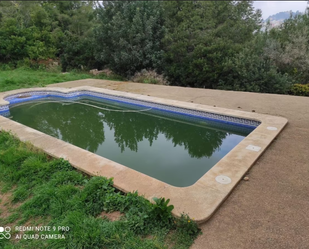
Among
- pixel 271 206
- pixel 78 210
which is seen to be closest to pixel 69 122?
pixel 78 210

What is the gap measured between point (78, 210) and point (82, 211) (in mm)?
35

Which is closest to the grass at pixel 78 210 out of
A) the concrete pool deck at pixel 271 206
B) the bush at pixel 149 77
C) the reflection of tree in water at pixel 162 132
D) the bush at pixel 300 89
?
the concrete pool deck at pixel 271 206

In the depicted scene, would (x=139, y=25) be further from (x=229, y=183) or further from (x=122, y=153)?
(x=229, y=183)

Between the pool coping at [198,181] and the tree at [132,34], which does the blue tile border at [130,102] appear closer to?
the pool coping at [198,181]

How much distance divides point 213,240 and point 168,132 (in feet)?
10.3

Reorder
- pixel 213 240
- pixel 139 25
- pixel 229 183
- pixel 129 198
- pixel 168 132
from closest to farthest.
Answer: pixel 213 240 < pixel 129 198 < pixel 229 183 < pixel 168 132 < pixel 139 25

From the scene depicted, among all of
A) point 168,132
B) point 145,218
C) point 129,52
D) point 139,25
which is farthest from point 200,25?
point 145,218

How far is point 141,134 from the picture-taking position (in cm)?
468

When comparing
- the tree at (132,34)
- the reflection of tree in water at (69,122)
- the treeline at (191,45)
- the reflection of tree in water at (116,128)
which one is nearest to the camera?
the reflection of tree in water at (116,128)

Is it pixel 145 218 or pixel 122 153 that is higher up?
pixel 145 218

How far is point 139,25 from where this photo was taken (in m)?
9.27

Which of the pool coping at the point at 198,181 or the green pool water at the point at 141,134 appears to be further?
the green pool water at the point at 141,134

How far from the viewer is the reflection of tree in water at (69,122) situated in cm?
437

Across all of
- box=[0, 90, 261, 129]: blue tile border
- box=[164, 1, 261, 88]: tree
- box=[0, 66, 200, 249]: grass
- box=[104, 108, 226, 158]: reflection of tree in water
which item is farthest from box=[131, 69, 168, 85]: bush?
box=[0, 66, 200, 249]: grass
